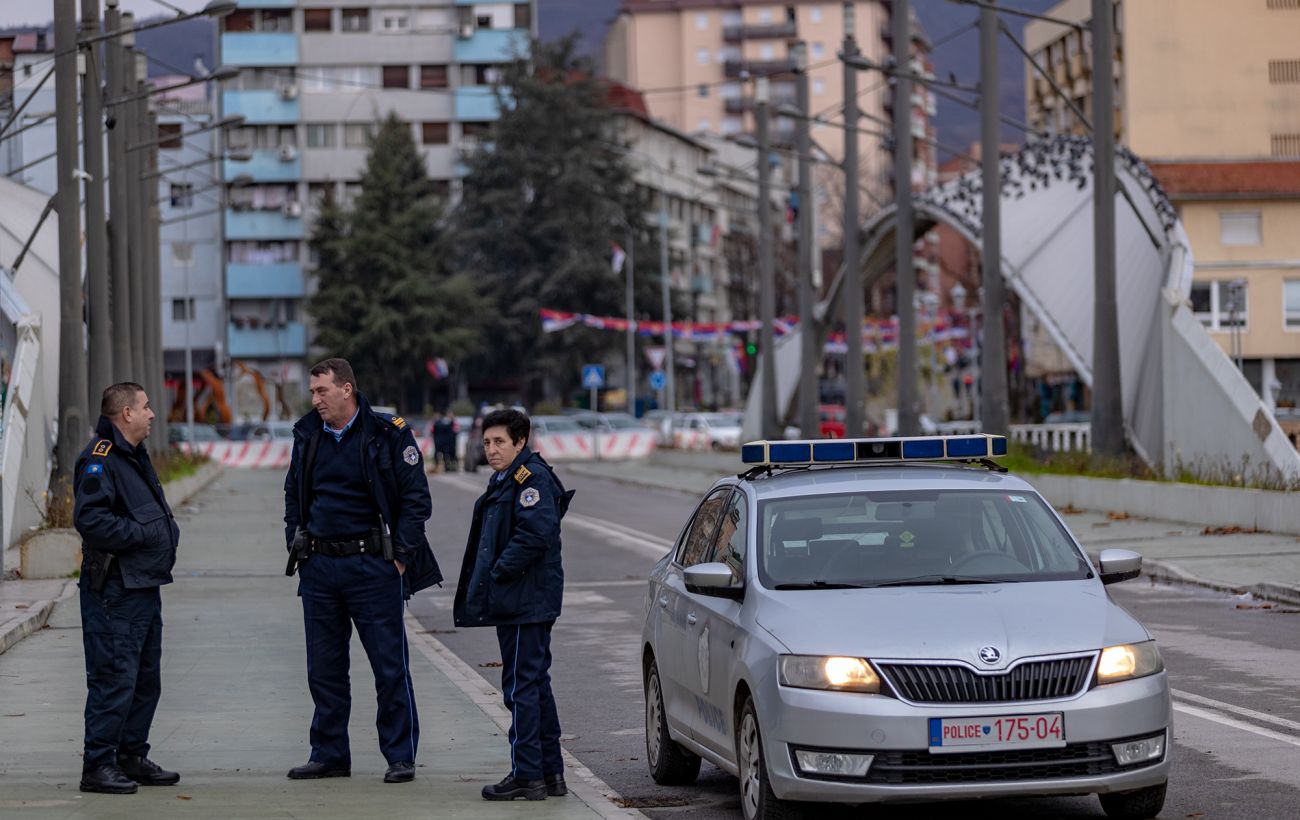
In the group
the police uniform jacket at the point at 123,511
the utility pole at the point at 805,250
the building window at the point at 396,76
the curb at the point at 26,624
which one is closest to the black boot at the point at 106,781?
the police uniform jacket at the point at 123,511

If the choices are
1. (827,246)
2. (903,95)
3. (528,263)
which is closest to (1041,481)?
(903,95)

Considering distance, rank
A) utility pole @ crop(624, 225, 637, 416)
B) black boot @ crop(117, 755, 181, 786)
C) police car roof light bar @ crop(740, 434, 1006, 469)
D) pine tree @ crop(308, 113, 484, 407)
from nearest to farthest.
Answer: police car roof light bar @ crop(740, 434, 1006, 469), black boot @ crop(117, 755, 181, 786), pine tree @ crop(308, 113, 484, 407), utility pole @ crop(624, 225, 637, 416)

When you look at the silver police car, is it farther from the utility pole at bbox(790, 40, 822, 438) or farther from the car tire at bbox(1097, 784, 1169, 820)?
the utility pole at bbox(790, 40, 822, 438)

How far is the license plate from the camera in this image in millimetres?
7848

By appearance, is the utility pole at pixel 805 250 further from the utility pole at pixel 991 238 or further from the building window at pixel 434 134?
the building window at pixel 434 134

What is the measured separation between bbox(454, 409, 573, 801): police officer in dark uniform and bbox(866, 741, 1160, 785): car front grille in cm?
199

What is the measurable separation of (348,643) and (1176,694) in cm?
518

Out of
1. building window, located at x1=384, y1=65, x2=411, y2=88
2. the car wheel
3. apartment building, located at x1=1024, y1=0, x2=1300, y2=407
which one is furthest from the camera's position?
building window, located at x1=384, y1=65, x2=411, y2=88

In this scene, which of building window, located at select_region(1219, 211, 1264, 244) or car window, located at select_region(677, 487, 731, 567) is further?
building window, located at select_region(1219, 211, 1264, 244)

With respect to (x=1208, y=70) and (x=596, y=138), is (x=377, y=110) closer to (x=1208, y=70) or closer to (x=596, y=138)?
(x=596, y=138)

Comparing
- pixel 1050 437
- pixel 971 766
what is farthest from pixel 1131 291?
pixel 971 766


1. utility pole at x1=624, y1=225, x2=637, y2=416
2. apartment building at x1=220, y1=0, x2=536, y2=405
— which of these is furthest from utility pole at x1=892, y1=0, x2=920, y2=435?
apartment building at x1=220, y1=0, x2=536, y2=405

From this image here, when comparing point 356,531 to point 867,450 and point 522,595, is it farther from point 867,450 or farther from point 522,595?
point 867,450

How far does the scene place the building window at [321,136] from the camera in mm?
107062
